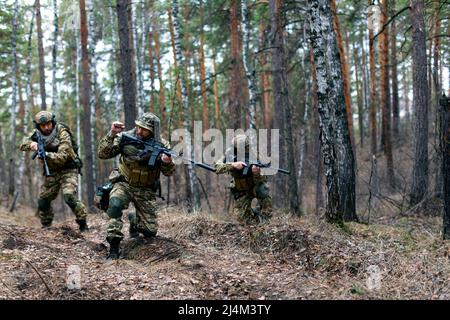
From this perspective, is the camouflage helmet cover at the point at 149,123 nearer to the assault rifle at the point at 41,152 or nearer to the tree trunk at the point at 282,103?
the assault rifle at the point at 41,152

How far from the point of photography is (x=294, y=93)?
66.0 ft

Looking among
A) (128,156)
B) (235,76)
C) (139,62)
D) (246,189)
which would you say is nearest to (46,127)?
(128,156)

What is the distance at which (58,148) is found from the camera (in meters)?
7.55

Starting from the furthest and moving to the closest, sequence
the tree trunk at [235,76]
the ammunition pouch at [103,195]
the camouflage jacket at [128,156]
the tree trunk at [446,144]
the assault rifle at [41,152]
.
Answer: the tree trunk at [235,76]
the assault rifle at [41,152]
the ammunition pouch at [103,195]
the camouflage jacket at [128,156]
the tree trunk at [446,144]

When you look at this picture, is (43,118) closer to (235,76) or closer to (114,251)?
(114,251)

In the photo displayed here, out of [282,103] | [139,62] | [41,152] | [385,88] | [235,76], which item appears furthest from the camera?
[385,88]

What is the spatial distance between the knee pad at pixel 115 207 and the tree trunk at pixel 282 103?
461 centimetres

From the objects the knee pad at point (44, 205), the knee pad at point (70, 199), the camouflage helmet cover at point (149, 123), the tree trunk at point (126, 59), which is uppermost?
the tree trunk at point (126, 59)

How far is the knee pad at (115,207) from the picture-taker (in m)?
6.12

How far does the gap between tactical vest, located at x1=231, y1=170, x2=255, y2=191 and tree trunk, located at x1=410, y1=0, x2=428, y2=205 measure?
4.29 m

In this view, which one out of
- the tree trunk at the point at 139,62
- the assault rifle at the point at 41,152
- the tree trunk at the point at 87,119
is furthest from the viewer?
the tree trunk at the point at 139,62

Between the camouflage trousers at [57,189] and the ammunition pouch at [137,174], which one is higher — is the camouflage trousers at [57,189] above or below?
below

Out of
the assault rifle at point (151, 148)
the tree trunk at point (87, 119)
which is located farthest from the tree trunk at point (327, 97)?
the tree trunk at point (87, 119)

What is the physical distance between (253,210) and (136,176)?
2568 mm
